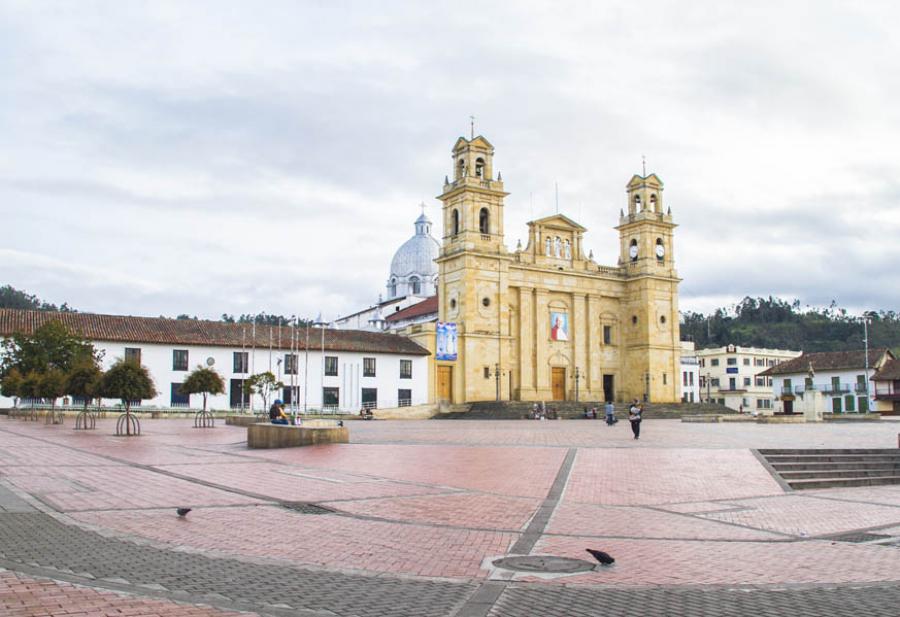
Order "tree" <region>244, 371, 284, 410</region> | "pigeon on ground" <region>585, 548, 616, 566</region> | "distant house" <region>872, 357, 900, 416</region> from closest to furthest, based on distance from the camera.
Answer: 1. "pigeon on ground" <region>585, 548, 616, 566</region>
2. "tree" <region>244, 371, 284, 410</region>
3. "distant house" <region>872, 357, 900, 416</region>

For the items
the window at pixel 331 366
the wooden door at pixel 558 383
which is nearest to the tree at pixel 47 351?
the window at pixel 331 366

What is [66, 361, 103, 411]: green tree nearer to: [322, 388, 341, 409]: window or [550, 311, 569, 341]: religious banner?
[322, 388, 341, 409]: window

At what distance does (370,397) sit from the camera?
58344 millimetres

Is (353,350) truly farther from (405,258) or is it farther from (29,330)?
(405,258)

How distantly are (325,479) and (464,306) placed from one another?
4482 cm

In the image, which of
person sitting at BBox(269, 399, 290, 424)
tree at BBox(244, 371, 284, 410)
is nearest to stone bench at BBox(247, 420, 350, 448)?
person sitting at BBox(269, 399, 290, 424)

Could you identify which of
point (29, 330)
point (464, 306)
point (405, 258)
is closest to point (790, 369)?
point (464, 306)

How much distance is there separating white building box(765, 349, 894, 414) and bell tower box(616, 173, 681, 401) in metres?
12.2

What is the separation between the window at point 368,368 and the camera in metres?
58.3

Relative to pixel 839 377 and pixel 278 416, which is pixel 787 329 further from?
pixel 278 416

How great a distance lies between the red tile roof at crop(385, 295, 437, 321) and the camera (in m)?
79.8

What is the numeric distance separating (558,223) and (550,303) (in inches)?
251

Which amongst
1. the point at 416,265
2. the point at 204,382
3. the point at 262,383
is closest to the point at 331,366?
the point at 262,383

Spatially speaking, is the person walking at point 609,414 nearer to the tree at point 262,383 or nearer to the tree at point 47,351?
the tree at point 262,383
